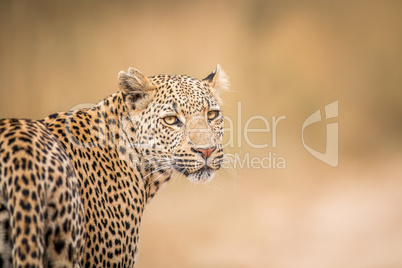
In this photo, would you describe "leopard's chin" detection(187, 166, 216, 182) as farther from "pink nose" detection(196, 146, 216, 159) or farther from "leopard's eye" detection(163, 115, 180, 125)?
"leopard's eye" detection(163, 115, 180, 125)

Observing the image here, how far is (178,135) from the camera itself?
11.1 feet

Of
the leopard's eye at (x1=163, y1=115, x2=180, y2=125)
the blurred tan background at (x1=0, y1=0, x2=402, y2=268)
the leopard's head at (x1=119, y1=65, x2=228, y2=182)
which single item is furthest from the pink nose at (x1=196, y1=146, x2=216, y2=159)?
the blurred tan background at (x1=0, y1=0, x2=402, y2=268)

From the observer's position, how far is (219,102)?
3.76 meters

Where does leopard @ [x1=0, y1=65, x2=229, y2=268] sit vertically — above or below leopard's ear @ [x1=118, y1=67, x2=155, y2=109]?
below

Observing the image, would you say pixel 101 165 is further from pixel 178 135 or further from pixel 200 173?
pixel 200 173

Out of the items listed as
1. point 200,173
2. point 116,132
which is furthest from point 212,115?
point 116,132

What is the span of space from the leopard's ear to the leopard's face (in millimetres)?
42

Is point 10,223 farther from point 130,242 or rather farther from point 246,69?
point 246,69

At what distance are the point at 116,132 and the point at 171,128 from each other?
0.36 metres

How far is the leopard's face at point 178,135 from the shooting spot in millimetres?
3344

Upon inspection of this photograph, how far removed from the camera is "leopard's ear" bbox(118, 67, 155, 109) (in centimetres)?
331

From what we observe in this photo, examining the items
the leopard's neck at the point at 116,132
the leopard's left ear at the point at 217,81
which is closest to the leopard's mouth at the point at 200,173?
the leopard's neck at the point at 116,132

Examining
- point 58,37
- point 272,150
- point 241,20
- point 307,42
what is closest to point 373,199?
point 272,150

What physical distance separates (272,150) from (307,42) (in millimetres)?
1365
